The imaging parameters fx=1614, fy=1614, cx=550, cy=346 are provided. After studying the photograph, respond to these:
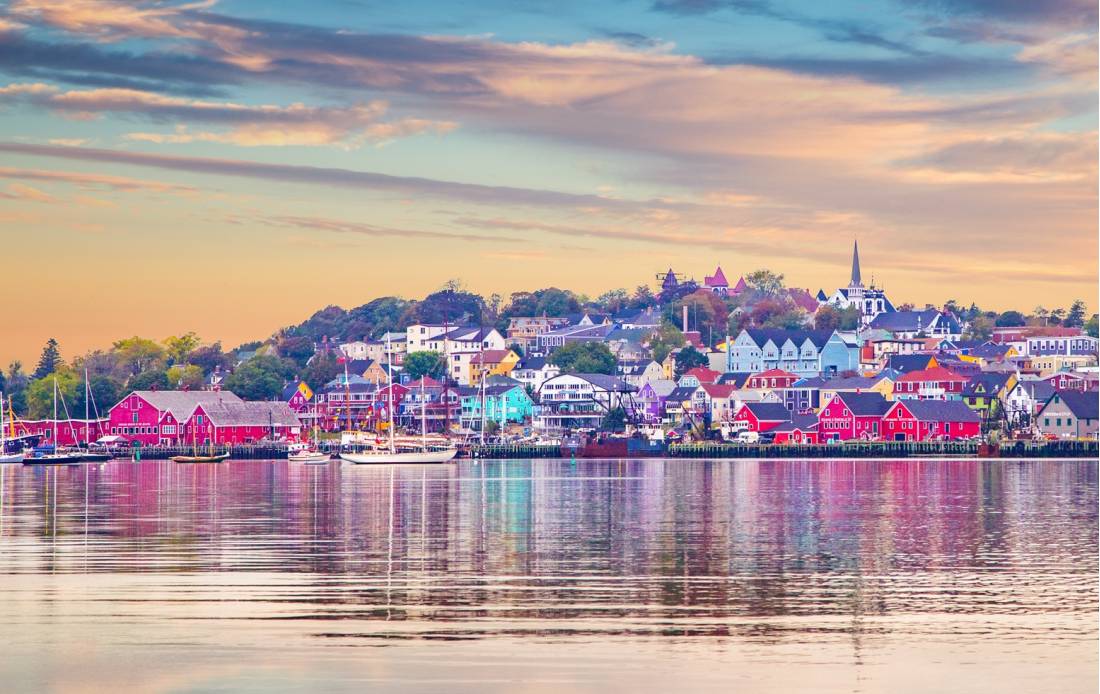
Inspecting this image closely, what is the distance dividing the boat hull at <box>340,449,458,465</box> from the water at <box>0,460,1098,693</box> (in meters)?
67.5

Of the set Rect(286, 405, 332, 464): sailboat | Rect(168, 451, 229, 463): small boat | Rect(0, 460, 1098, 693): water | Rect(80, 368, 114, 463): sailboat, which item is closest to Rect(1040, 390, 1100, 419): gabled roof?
Rect(286, 405, 332, 464): sailboat

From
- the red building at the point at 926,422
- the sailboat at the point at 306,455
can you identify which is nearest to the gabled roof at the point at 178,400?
the sailboat at the point at 306,455

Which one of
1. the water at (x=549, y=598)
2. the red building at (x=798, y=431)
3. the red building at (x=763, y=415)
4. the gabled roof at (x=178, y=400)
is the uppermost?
the gabled roof at (x=178, y=400)

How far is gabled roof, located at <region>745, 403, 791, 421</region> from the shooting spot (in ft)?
558

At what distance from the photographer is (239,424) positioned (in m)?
164

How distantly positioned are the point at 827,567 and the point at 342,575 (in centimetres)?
1090

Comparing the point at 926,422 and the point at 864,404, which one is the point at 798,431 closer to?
the point at 864,404

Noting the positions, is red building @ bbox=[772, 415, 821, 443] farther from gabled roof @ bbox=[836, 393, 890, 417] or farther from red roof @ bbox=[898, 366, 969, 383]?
red roof @ bbox=[898, 366, 969, 383]

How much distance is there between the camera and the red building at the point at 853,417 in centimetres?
15900

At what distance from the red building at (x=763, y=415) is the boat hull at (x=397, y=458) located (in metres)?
45.5

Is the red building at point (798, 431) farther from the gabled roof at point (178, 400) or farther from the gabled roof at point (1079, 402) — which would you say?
the gabled roof at point (178, 400)

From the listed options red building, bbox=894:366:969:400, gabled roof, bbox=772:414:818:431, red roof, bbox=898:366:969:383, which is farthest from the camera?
red roof, bbox=898:366:969:383

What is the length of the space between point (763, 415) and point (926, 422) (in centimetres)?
1989

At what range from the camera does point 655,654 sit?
24531 mm
